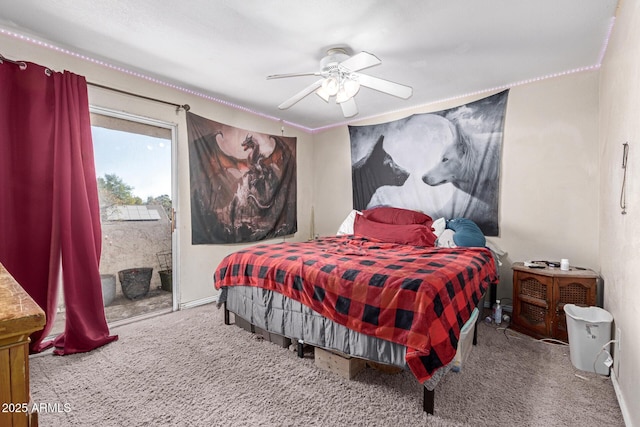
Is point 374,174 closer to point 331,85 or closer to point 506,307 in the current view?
point 331,85

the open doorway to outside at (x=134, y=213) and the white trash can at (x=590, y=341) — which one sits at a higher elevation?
the open doorway to outside at (x=134, y=213)

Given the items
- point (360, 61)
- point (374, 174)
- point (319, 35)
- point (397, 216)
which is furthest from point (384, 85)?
point (374, 174)

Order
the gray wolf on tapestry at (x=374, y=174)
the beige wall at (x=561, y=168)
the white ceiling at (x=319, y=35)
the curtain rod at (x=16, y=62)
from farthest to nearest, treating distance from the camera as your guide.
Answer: the gray wolf on tapestry at (x=374, y=174) → the curtain rod at (x=16, y=62) → the white ceiling at (x=319, y=35) → the beige wall at (x=561, y=168)

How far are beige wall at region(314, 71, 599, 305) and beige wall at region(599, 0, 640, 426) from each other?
38cm

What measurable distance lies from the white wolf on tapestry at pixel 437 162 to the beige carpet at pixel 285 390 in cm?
158

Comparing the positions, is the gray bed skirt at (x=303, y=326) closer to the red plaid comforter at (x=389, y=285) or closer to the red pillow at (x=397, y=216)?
the red plaid comforter at (x=389, y=285)

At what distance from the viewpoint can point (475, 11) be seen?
1.97 metres

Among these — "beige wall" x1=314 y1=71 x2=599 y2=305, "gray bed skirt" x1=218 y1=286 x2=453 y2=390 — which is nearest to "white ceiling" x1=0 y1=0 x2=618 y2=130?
"beige wall" x1=314 y1=71 x2=599 y2=305

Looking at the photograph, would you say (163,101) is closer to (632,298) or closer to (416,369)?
(416,369)

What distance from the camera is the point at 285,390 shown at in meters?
1.83

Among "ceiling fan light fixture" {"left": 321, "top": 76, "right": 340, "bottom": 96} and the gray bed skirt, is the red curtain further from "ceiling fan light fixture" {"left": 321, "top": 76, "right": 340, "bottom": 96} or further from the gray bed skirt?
"ceiling fan light fixture" {"left": 321, "top": 76, "right": 340, "bottom": 96}

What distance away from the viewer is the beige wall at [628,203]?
1.50m

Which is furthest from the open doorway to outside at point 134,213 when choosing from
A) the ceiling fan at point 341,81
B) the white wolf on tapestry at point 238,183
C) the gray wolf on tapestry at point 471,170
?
the gray wolf on tapestry at point 471,170

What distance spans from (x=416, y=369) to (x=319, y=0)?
86.5 inches
